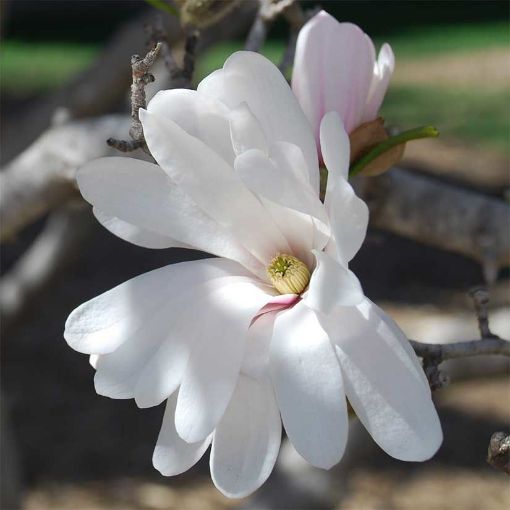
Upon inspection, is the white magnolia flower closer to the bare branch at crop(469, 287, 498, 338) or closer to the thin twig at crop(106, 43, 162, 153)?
the thin twig at crop(106, 43, 162, 153)

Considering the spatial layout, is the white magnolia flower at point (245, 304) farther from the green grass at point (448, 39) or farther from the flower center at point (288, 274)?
the green grass at point (448, 39)

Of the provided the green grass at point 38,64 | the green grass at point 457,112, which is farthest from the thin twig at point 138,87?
the green grass at point 38,64

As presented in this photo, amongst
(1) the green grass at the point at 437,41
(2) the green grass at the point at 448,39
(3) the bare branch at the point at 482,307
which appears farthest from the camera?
(2) the green grass at the point at 448,39

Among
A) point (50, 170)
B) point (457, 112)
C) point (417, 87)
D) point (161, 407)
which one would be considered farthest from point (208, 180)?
point (417, 87)

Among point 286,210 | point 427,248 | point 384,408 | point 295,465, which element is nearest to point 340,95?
point 286,210

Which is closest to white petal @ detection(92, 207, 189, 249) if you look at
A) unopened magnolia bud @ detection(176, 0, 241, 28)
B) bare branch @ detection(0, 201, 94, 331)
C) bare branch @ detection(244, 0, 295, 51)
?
unopened magnolia bud @ detection(176, 0, 241, 28)

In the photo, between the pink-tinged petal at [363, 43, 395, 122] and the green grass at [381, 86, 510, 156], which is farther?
the green grass at [381, 86, 510, 156]
